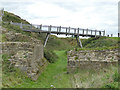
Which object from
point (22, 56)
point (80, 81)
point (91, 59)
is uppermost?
point (22, 56)

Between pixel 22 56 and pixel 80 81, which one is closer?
pixel 80 81

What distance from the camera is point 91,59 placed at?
45.5 feet

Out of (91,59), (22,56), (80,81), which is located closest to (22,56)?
(22,56)

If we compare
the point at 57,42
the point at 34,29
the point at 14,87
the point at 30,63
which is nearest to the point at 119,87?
the point at 14,87

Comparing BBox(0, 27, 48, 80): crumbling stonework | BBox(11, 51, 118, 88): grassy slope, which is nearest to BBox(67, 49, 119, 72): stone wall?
BBox(11, 51, 118, 88): grassy slope

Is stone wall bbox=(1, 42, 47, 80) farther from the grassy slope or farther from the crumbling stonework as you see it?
the grassy slope

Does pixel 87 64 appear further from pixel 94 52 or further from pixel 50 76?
pixel 50 76

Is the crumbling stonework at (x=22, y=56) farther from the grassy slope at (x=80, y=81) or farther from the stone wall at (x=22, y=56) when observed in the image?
the grassy slope at (x=80, y=81)

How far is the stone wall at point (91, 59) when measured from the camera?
Answer: 44.1 feet

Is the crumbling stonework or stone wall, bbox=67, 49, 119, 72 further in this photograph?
stone wall, bbox=67, 49, 119, 72

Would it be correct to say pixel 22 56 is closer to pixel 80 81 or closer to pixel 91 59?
pixel 80 81

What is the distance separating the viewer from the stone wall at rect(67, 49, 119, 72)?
13.5m

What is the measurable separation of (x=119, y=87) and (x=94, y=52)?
664 centimetres

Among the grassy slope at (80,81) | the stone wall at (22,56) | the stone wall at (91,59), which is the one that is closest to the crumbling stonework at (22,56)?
the stone wall at (22,56)
